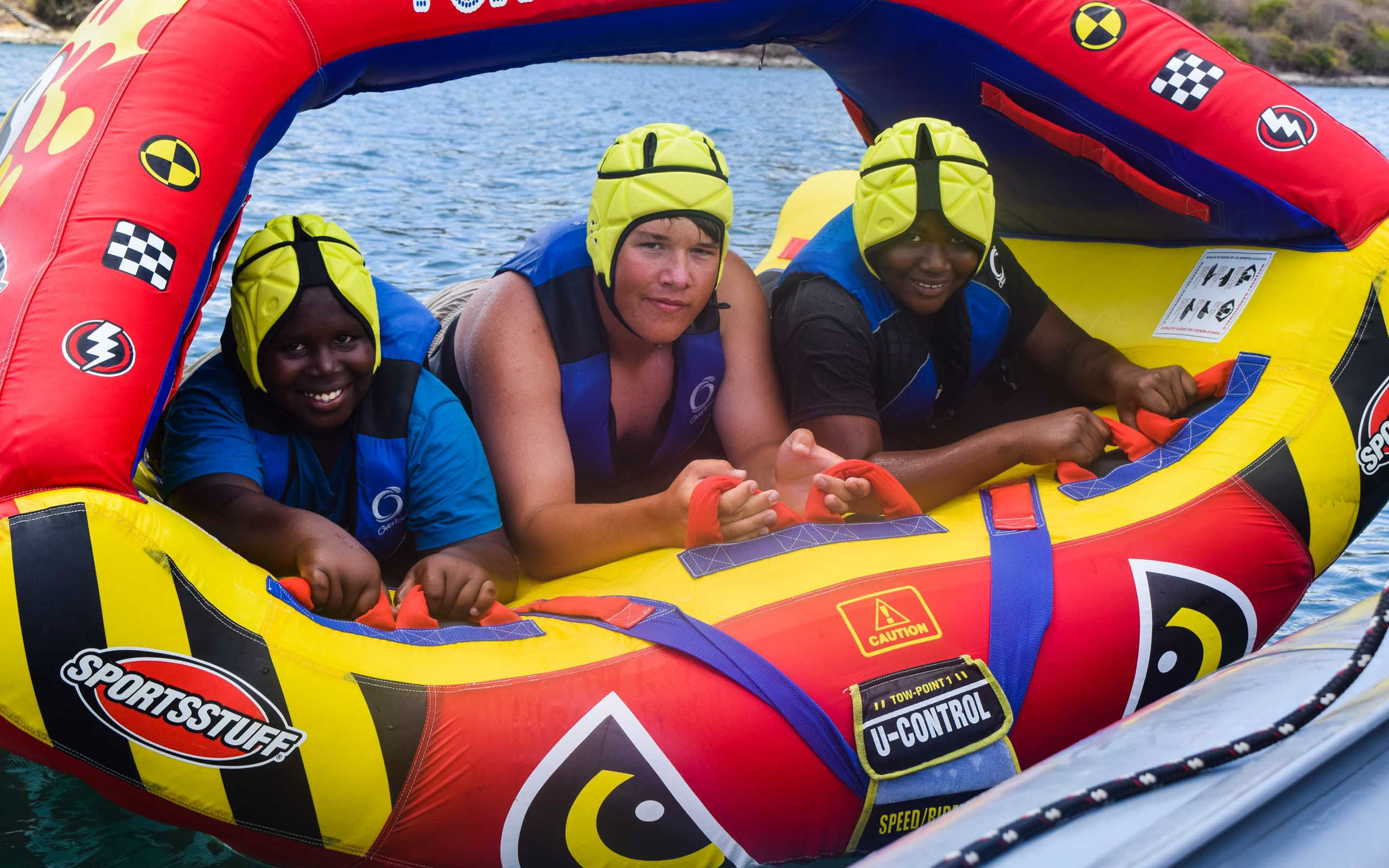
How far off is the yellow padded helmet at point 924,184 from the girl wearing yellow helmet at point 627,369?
375 millimetres

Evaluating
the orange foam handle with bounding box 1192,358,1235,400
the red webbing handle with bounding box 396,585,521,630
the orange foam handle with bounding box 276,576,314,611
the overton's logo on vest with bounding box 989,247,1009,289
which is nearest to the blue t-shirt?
the red webbing handle with bounding box 396,585,521,630

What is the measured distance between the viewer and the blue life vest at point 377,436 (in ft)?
7.84

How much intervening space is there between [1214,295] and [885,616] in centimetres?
164

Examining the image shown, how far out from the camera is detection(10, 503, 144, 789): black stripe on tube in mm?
1664

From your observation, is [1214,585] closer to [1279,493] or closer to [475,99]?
[1279,493]

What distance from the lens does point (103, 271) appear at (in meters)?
1.92

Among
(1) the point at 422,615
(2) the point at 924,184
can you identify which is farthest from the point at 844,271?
(1) the point at 422,615

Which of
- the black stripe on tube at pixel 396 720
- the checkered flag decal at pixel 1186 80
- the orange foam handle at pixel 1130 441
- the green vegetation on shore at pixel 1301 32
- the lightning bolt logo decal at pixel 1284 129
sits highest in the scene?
the green vegetation on shore at pixel 1301 32

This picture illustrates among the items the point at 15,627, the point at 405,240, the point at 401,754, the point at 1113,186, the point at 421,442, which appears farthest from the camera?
the point at 405,240

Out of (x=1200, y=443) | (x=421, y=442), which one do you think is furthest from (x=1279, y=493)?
(x=421, y=442)

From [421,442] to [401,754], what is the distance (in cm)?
79

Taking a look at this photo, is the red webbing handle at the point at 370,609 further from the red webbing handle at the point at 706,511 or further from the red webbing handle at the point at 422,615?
the red webbing handle at the point at 706,511

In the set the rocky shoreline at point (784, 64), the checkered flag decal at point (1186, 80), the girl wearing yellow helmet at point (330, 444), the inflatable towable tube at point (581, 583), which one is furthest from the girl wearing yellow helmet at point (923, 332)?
the rocky shoreline at point (784, 64)

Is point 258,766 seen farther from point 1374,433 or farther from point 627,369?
point 1374,433
